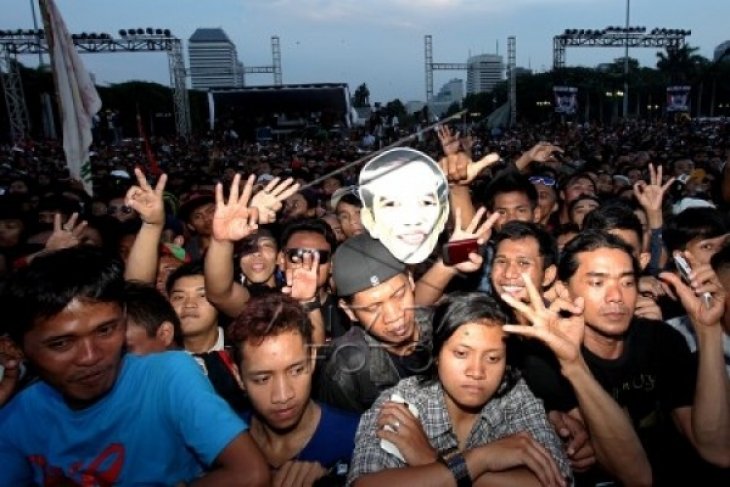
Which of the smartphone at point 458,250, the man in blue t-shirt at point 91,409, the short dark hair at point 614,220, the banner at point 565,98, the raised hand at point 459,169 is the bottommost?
the man in blue t-shirt at point 91,409

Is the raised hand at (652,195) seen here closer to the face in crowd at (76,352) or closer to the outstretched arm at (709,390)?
the outstretched arm at (709,390)

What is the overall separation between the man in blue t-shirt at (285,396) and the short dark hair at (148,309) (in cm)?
41

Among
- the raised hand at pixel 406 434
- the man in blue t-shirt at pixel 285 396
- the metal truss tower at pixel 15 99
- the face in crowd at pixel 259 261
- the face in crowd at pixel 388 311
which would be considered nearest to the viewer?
the raised hand at pixel 406 434

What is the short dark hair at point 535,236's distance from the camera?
2979mm

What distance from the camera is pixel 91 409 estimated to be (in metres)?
1.69

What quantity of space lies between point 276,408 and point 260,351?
8.7 inches

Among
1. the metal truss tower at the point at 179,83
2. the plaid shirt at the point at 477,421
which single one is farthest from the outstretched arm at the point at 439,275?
the metal truss tower at the point at 179,83

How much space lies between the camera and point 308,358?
7.06 feet

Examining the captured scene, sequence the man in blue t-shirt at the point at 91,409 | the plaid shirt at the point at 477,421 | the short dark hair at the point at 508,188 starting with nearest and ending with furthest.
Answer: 1. the man in blue t-shirt at the point at 91,409
2. the plaid shirt at the point at 477,421
3. the short dark hair at the point at 508,188

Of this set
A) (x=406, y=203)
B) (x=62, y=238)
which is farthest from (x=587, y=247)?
(x=62, y=238)

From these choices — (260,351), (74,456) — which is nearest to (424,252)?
(260,351)

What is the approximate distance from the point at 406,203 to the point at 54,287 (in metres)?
1.69

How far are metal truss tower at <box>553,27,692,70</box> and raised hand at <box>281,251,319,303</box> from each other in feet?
124

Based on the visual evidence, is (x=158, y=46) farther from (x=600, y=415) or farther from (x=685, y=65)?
(x=685, y=65)
